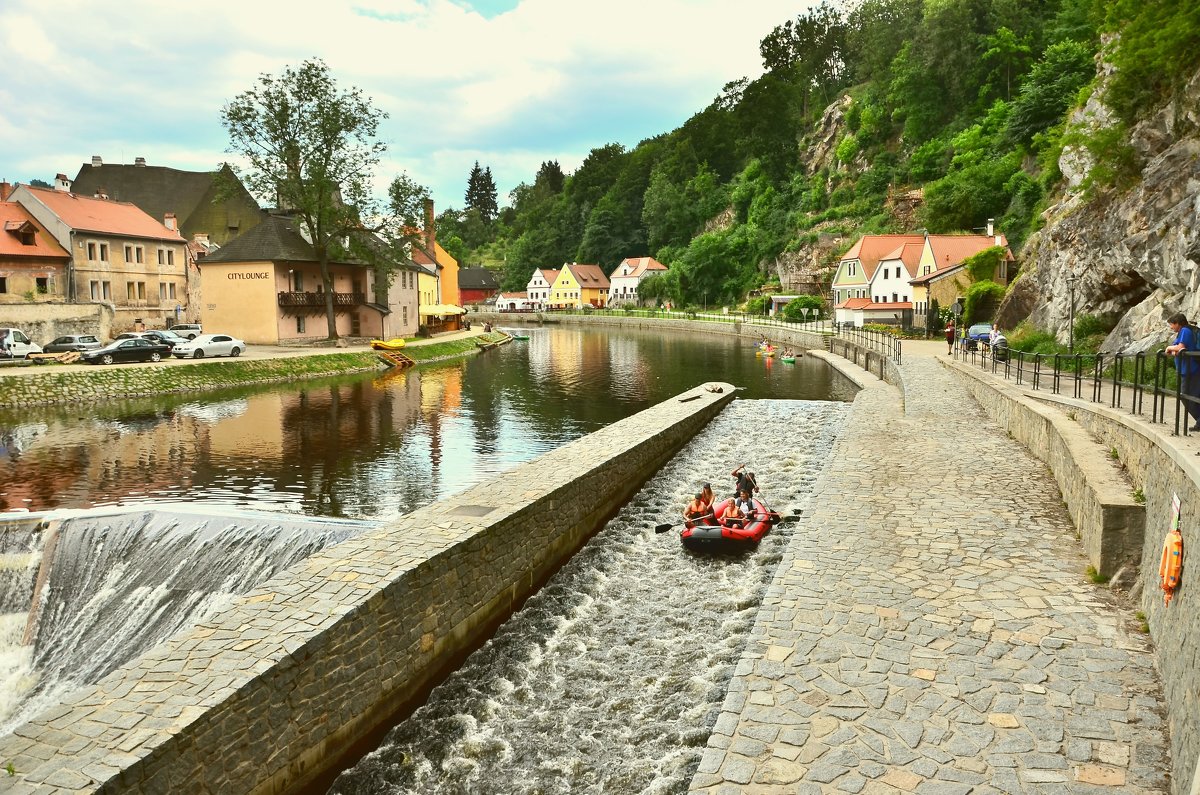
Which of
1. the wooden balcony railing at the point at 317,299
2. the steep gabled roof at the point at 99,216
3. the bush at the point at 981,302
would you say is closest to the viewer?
the steep gabled roof at the point at 99,216

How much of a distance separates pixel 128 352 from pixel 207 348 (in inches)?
187

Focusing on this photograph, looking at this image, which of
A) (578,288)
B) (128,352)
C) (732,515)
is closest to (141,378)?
(128,352)

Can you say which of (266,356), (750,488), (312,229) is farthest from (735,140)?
(750,488)

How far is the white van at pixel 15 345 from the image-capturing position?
3844cm

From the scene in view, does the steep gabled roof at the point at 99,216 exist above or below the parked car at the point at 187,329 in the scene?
above

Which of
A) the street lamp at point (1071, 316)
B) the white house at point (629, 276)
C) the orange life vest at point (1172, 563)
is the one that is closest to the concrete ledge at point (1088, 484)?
the orange life vest at point (1172, 563)

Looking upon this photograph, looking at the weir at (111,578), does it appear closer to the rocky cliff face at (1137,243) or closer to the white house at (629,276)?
the rocky cliff face at (1137,243)

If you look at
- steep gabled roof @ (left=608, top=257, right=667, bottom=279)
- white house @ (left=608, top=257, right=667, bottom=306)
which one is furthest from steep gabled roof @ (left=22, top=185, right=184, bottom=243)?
steep gabled roof @ (left=608, top=257, right=667, bottom=279)

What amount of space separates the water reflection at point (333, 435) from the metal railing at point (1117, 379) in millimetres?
12130

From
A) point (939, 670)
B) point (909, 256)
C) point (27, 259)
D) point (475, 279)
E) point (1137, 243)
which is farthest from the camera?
point (475, 279)

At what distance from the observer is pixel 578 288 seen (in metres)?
142

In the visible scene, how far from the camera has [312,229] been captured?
5281cm

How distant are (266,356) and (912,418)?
36.4 m

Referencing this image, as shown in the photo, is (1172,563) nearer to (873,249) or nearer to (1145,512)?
(1145,512)
